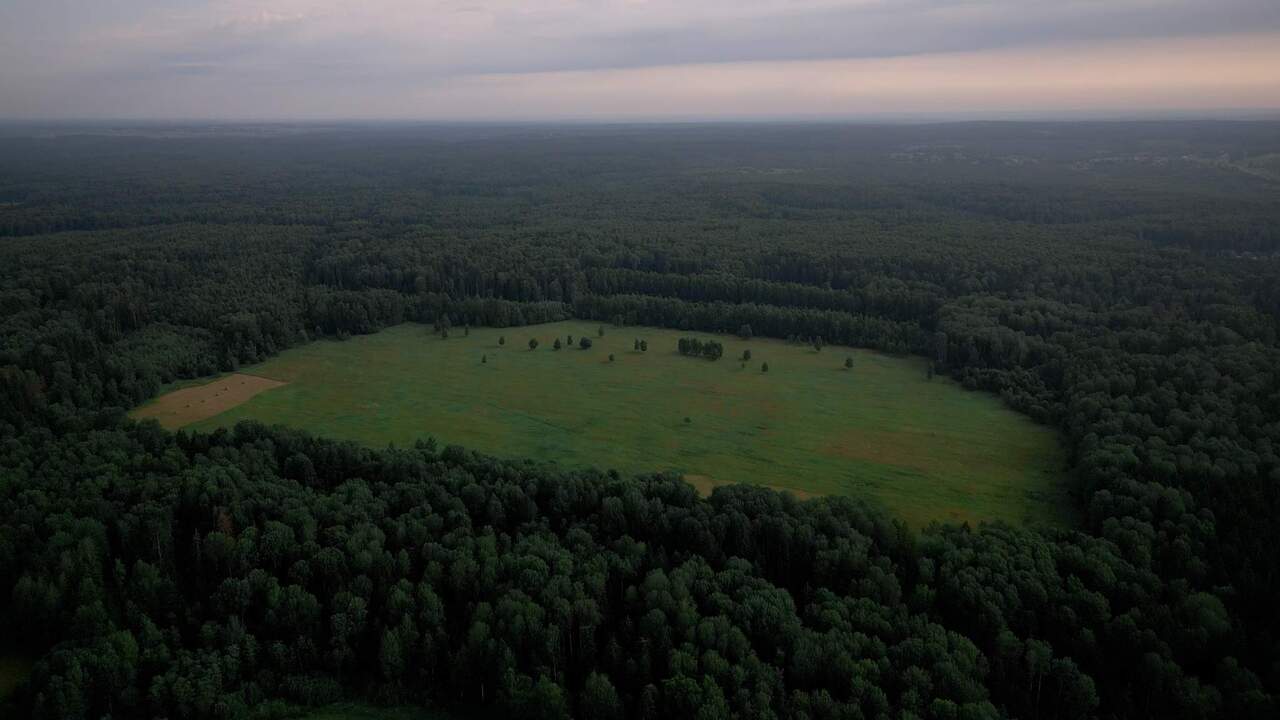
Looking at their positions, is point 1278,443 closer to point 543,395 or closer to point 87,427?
point 543,395

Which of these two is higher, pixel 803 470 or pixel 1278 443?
pixel 1278 443

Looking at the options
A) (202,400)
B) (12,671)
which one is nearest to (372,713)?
(12,671)

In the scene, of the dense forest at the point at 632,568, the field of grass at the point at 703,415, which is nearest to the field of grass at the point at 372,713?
the dense forest at the point at 632,568

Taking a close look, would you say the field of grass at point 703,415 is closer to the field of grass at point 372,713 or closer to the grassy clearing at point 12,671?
the field of grass at point 372,713

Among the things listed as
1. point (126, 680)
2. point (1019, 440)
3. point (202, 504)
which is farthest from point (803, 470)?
point (126, 680)

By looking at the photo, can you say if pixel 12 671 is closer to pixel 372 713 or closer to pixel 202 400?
pixel 372 713

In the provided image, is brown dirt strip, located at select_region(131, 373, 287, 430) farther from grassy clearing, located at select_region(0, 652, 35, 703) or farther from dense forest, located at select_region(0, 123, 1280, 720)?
grassy clearing, located at select_region(0, 652, 35, 703)
